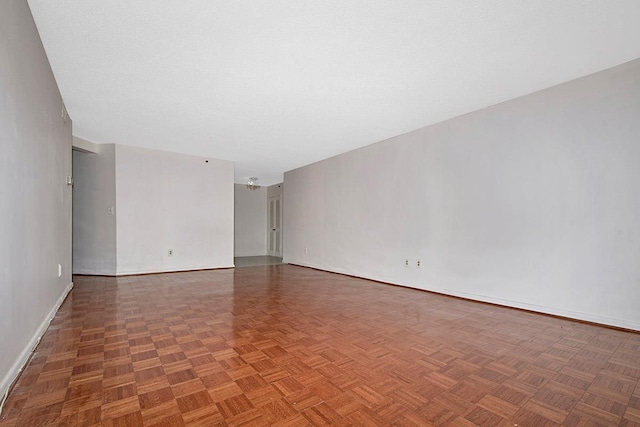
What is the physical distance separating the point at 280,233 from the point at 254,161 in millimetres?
3067

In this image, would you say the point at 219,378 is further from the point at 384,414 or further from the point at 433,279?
the point at 433,279

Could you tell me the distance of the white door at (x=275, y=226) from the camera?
905 cm

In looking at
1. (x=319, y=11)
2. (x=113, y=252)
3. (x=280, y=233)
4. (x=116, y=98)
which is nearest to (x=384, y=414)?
(x=319, y=11)

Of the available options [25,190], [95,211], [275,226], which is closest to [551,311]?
[25,190]

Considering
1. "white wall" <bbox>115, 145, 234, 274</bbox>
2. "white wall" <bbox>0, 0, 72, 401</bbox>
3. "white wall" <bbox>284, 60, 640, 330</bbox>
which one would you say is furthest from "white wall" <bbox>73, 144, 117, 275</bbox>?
"white wall" <bbox>284, 60, 640, 330</bbox>

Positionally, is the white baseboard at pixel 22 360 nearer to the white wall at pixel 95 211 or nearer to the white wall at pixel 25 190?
the white wall at pixel 25 190

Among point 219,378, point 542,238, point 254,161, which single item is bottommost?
point 219,378

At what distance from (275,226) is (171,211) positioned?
3801mm

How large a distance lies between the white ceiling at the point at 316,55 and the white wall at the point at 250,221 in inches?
210

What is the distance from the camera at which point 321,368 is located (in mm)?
1871

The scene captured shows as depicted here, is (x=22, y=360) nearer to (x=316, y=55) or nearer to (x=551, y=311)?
(x=316, y=55)

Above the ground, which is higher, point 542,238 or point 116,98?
point 116,98

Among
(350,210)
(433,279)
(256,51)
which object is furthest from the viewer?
(350,210)

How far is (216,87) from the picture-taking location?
10.0ft
